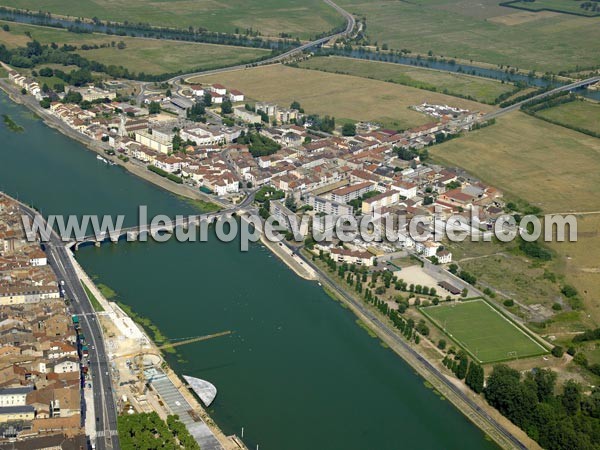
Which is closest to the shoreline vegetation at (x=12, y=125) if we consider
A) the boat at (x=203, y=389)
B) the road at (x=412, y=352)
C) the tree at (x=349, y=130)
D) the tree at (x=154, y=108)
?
the tree at (x=154, y=108)

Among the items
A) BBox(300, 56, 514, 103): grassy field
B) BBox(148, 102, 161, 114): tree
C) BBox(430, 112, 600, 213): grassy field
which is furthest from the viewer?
BBox(300, 56, 514, 103): grassy field

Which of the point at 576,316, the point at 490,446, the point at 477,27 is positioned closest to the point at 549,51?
the point at 477,27

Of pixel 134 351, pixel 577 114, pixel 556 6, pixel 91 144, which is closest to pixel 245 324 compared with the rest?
pixel 134 351

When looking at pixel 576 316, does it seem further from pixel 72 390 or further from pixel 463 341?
pixel 72 390

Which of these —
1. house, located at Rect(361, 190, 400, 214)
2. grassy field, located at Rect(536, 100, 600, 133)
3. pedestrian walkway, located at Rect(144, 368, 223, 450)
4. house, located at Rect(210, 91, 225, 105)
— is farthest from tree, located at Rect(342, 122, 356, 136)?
pedestrian walkway, located at Rect(144, 368, 223, 450)

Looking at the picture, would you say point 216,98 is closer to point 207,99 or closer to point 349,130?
point 207,99

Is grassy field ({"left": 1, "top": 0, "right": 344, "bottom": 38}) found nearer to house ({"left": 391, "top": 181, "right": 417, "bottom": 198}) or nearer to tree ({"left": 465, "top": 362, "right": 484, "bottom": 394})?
house ({"left": 391, "top": 181, "right": 417, "bottom": 198})

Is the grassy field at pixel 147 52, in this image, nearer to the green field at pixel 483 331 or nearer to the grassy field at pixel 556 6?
the grassy field at pixel 556 6

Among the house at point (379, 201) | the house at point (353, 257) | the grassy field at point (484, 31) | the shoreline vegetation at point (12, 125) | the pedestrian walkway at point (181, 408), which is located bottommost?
the pedestrian walkway at point (181, 408)
